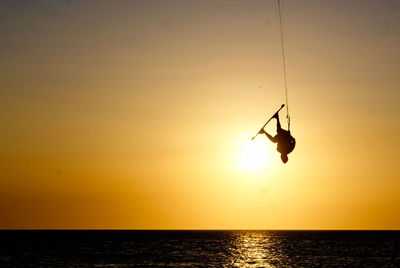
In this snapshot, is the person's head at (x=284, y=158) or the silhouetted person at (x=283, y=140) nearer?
the silhouetted person at (x=283, y=140)

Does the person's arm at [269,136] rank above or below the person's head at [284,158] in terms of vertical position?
above

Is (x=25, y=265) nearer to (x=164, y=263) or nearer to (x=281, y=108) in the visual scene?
(x=164, y=263)

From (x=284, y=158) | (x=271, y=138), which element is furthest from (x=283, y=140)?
(x=284, y=158)

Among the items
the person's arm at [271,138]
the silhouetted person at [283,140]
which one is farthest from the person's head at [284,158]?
the person's arm at [271,138]

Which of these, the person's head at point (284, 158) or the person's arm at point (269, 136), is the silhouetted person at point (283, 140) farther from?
the person's head at point (284, 158)

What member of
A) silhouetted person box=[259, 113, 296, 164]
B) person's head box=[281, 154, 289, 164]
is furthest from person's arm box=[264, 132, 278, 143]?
person's head box=[281, 154, 289, 164]

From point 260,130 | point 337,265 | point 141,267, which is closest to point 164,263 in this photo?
point 141,267

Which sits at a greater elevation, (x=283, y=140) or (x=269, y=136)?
(x=269, y=136)

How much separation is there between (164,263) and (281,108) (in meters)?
36.6

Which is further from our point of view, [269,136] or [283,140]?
[269,136]

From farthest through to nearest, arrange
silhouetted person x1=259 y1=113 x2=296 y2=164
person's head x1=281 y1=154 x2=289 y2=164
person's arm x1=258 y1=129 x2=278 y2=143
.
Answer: person's head x1=281 y1=154 x2=289 y2=164 → person's arm x1=258 y1=129 x2=278 y2=143 → silhouetted person x1=259 y1=113 x2=296 y2=164

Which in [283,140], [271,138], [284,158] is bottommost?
[284,158]

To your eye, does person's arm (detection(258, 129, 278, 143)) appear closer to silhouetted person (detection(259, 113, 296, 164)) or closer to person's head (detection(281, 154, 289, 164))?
silhouetted person (detection(259, 113, 296, 164))

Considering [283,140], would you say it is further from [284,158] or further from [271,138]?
[284,158]
